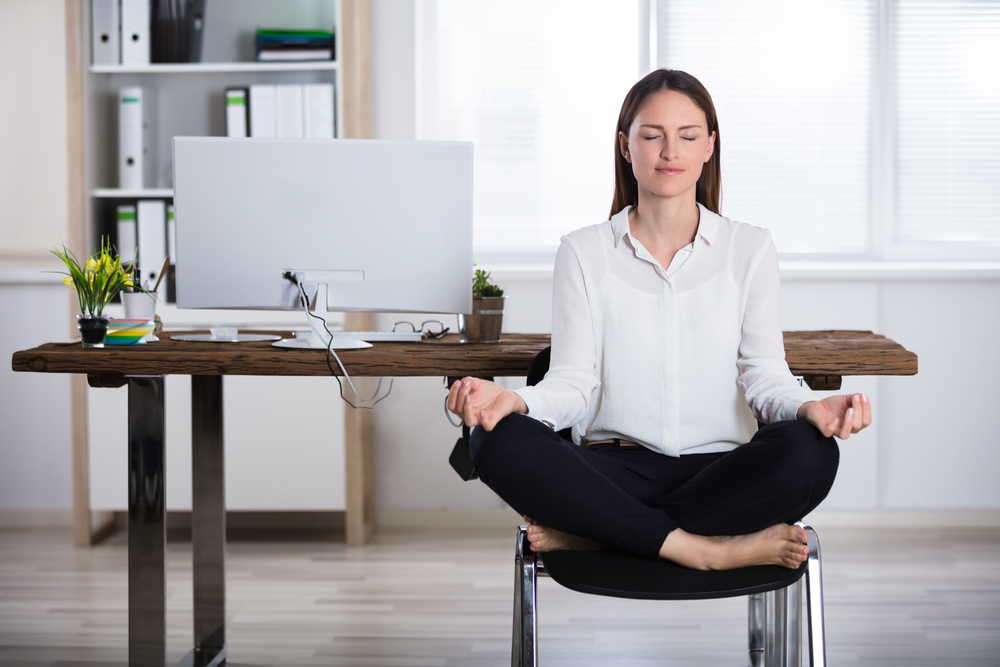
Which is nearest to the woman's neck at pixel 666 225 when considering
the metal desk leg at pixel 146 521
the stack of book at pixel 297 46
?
the metal desk leg at pixel 146 521

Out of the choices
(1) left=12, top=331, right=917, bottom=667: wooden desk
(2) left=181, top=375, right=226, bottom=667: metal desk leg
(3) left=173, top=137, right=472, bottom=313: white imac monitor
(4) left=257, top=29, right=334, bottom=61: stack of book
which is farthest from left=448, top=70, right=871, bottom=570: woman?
(4) left=257, top=29, right=334, bottom=61: stack of book

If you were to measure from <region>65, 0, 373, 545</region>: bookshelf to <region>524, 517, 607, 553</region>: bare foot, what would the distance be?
5.02 feet

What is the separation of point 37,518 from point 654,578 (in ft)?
8.59

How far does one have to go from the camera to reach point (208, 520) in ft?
6.17

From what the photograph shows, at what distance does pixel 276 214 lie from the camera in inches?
65.0

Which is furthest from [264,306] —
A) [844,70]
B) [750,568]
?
[844,70]

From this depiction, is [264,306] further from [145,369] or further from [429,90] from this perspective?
[429,90]

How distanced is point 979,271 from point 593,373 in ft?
6.44

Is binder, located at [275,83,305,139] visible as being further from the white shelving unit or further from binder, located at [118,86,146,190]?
binder, located at [118,86,146,190]

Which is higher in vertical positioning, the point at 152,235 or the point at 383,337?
the point at 152,235

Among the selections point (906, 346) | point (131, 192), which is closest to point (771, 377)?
point (906, 346)

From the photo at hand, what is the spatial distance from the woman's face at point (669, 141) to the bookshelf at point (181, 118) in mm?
1397

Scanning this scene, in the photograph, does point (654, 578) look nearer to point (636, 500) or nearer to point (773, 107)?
point (636, 500)

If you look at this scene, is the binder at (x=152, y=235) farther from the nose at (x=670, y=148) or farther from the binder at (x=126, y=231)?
the nose at (x=670, y=148)
